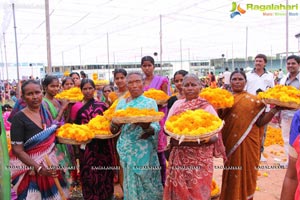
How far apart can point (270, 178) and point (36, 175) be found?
4.71 m

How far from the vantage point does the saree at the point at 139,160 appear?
3.70 m

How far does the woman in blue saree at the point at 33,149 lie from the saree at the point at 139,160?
0.88 metres

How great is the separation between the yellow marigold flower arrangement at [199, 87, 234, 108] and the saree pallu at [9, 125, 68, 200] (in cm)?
202

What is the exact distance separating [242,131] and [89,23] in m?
13.3

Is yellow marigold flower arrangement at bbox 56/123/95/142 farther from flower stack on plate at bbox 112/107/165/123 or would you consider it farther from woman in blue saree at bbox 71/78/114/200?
woman in blue saree at bbox 71/78/114/200

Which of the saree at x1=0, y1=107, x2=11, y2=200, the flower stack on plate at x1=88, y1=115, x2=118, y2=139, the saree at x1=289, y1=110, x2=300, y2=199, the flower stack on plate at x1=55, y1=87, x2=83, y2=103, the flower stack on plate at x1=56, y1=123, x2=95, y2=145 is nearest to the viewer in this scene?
the saree at x1=289, y1=110, x2=300, y2=199

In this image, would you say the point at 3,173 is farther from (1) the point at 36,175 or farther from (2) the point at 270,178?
(2) the point at 270,178

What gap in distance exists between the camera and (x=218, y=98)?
3.74m

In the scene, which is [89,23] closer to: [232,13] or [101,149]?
A: [232,13]

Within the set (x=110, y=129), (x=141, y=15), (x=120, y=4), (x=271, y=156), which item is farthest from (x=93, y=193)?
(x=141, y=15)

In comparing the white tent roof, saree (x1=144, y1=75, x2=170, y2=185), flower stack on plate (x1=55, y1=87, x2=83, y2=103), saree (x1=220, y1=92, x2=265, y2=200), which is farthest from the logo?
flower stack on plate (x1=55, y1=87, x2=83, y2=103)

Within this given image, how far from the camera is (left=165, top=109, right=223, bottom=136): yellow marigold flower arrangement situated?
2945 millimetres

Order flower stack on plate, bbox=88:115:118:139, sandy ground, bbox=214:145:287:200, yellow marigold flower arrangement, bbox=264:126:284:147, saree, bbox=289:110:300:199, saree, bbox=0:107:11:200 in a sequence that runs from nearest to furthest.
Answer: saree, bbox=289:110:300:199
saree, bbox=0:107:11:200
flower stack on plate, bbox=88:115:118:139
sandy ground, bbox=214:145:287:200
yellow marigold flower arrangement, bbox=264:126:284:147

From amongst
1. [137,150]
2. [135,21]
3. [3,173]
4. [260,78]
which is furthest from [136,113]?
[135,21]
